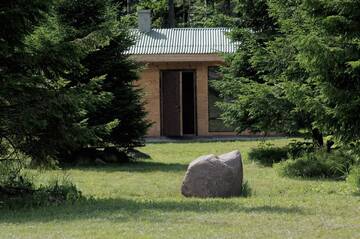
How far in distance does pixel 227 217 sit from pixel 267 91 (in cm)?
857

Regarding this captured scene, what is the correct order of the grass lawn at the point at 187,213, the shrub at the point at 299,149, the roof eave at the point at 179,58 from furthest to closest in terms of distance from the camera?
the roof eave at the point at 179,58
the shrub at the point at 299,149
the grass lawn at the point at 187,213

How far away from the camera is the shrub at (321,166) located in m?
16.0

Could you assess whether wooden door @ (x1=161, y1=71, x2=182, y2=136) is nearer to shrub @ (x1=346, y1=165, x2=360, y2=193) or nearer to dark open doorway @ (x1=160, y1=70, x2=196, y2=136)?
dark open doorway @ (x1=160, y1=70, x2=196, y2=136)

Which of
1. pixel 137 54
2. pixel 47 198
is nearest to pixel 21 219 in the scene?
pixel 47 198

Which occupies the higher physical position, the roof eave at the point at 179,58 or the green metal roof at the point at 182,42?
the green metal roof at the point at 182,42

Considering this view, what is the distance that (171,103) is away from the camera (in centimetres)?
2980

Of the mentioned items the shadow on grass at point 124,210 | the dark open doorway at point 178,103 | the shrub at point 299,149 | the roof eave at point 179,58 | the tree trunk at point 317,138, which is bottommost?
the shadow on grass at point 124,210

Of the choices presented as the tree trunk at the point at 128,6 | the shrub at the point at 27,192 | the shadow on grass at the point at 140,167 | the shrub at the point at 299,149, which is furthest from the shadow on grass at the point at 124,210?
the tree trunk at the point at 128,6

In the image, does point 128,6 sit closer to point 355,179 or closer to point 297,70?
point 297,70

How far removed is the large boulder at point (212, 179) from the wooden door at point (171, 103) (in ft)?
54.8

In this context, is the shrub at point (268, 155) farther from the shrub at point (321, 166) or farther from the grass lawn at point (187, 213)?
the grass lawn at point (187, 213)

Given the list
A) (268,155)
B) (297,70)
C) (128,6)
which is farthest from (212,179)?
(128,6)

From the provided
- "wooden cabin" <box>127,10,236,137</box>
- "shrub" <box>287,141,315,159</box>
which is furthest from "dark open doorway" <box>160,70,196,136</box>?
"shrub" <box>287,141,315,159</box>

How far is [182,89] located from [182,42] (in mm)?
2019
